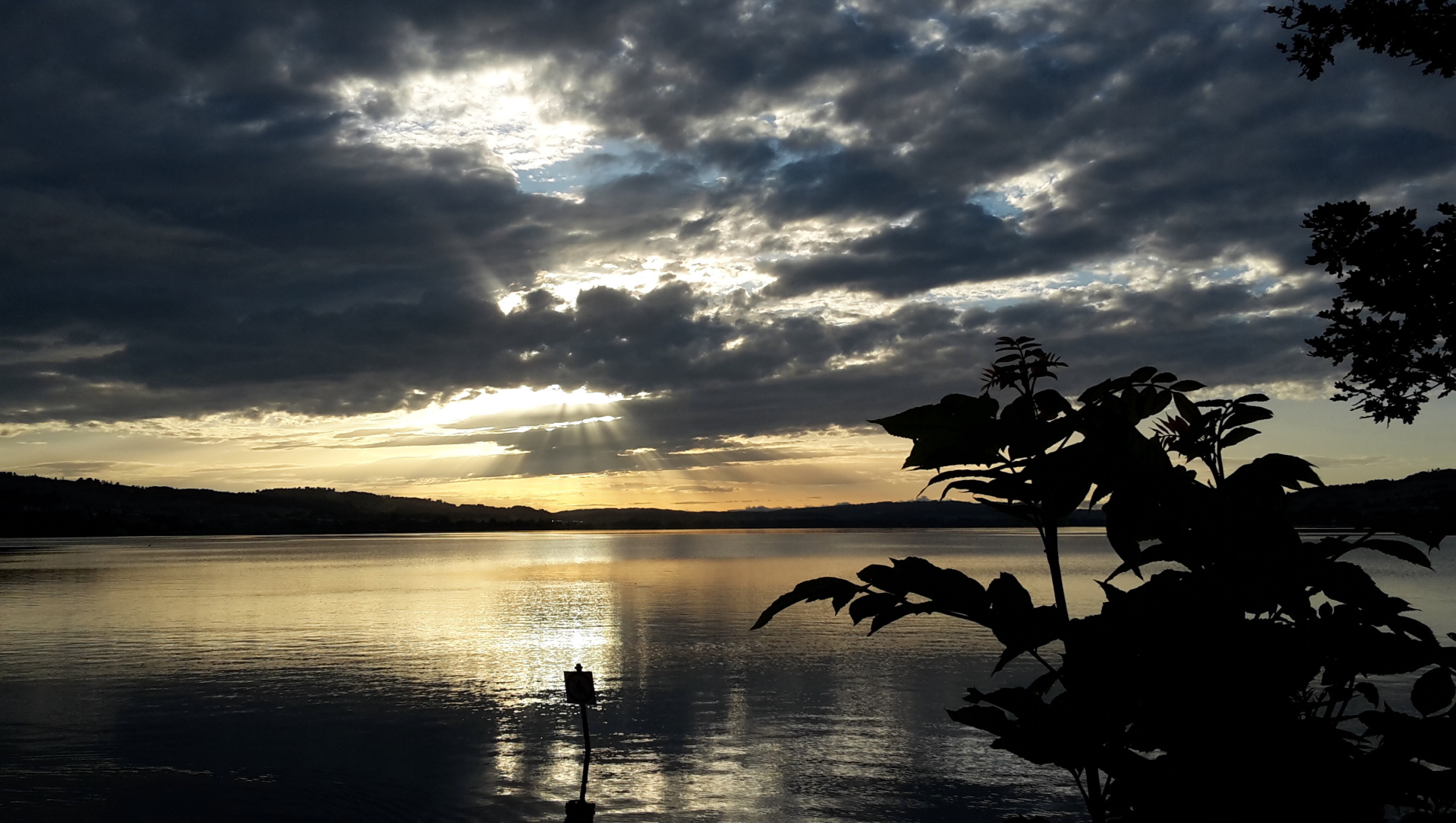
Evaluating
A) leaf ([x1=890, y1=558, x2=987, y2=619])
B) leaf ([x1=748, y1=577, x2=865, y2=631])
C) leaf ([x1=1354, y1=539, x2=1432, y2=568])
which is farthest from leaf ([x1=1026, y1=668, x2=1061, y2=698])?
leaf ([x1=1354, y1=539, x2=1432, y2=568])

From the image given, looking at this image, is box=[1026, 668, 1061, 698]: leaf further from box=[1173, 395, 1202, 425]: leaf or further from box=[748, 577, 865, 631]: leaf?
box=[1173, 395, 1202, 425]: leaf

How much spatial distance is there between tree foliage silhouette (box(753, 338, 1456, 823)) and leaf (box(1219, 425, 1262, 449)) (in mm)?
395

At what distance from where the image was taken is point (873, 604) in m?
2.12

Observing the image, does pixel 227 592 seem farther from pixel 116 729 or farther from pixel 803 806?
pixel 803 806

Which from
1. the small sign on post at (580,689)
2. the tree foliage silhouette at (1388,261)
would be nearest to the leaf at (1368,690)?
the tree foliage silhouette at (1388,261)

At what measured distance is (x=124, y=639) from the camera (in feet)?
105

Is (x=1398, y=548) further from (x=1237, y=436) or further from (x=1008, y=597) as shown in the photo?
(x=1008, y=597)

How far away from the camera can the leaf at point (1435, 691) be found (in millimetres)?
2660

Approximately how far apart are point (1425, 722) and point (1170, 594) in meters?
0.99

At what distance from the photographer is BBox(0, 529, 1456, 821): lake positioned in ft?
44.8

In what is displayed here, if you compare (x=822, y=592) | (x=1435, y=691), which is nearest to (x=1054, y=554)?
(x=822, y=592)

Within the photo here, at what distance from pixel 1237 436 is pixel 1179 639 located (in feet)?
2.84

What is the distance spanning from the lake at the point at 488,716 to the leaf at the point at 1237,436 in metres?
11.3

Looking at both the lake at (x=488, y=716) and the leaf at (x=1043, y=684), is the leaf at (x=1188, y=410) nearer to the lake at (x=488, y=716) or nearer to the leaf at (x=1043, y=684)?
the leaf at (x=1043, y=684)
